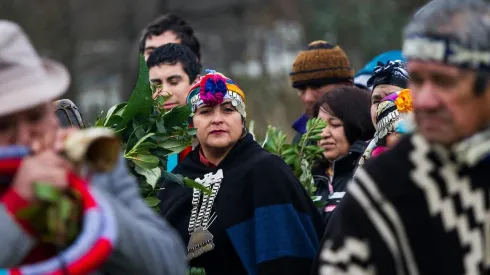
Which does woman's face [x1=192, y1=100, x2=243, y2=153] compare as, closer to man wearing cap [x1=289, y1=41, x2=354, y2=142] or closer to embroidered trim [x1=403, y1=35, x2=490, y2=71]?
man wearing cap [x1=289, y1=41, x2=354, y2=142]

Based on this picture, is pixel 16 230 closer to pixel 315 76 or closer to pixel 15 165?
pixel 15 165

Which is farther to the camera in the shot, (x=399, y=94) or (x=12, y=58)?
(x=399, y=94)

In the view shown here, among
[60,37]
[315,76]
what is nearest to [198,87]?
[315,76]

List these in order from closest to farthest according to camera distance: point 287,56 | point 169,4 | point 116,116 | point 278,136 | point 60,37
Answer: point 116,116
point 278,136
point 60,37
point 287,56
point 169,4

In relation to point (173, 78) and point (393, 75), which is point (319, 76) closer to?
point (173, 78)

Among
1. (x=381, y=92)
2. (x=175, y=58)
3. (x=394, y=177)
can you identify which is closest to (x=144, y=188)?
(x=381, y=92)

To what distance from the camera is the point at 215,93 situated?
23.6ft

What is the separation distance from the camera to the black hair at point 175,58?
8.63 meters

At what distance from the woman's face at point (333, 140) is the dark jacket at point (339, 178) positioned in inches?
6.0

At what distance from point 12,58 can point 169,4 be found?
2575 centimetres

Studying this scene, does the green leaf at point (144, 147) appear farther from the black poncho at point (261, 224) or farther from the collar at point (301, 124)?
the collar at point (301, 124)

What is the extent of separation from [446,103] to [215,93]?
3.35 meters

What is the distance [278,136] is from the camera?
27.5 feet

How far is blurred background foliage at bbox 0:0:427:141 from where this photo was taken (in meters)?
22.5
